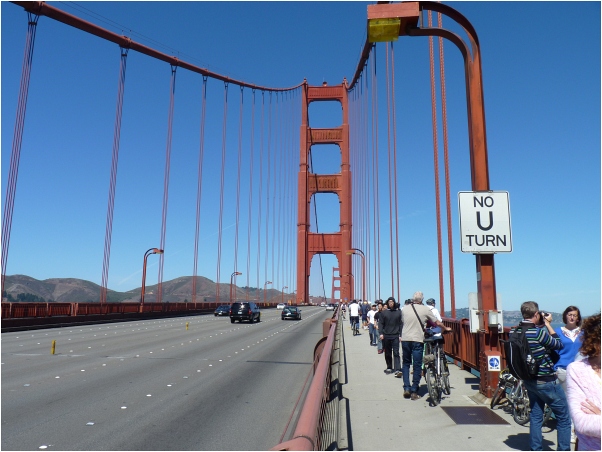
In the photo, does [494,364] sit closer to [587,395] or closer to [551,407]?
[551,407]

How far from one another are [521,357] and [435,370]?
291cm

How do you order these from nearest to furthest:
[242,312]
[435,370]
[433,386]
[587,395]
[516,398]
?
[587,395] < [516,398] < [433,386] < [435,370] < [242,312]

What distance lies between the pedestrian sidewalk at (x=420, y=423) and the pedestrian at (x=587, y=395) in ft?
8.48

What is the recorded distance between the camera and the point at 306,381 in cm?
1032

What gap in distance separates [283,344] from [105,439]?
13561 millimetres

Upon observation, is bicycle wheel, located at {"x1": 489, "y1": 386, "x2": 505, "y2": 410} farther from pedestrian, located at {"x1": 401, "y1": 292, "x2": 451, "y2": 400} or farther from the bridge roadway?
the bridge roadway

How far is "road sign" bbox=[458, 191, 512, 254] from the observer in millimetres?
7508

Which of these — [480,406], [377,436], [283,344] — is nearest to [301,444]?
[377,436]

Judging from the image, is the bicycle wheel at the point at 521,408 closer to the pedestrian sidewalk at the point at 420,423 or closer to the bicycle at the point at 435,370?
the pedestrian sidewalk at the point at 420,423

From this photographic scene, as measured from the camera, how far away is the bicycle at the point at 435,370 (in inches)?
284

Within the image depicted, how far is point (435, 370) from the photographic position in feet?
24.3

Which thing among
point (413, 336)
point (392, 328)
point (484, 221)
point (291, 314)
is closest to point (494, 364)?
point (413, 336)

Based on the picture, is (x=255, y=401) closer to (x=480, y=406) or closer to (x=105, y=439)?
(x=105, y=439)

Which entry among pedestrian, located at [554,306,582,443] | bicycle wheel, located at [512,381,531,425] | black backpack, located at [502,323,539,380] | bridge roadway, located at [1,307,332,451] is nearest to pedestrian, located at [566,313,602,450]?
black backpack, located at [502,323,539,380]
